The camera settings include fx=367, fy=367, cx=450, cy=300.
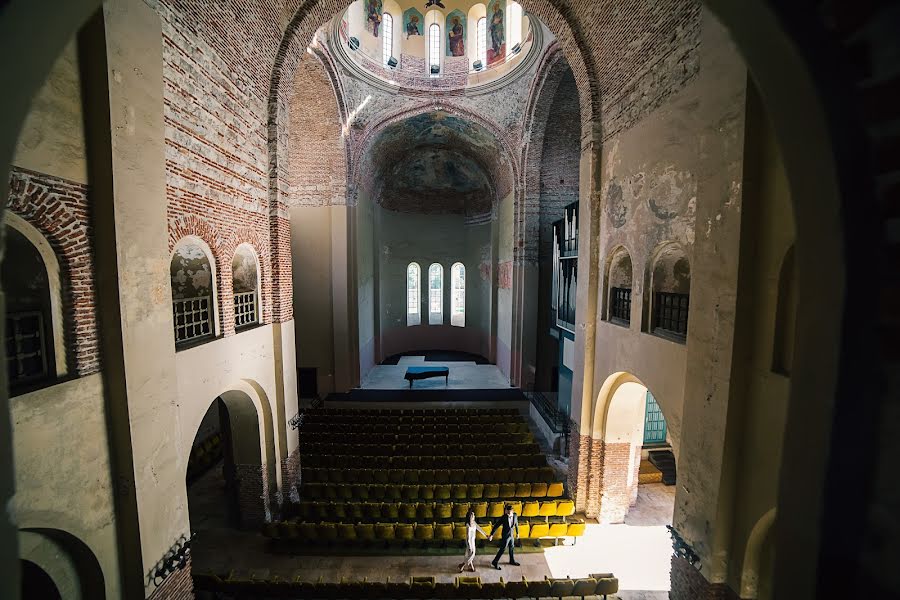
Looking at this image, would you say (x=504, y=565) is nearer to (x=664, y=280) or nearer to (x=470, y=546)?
(x=470, y=546)

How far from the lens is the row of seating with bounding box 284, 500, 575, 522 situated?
307 inches

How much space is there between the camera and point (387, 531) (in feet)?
23.6

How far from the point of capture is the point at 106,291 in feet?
12.9

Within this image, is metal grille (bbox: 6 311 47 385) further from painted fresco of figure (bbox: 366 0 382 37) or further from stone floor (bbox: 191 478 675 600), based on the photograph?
painted fresco of figure (bbox: 366 0 382 37)

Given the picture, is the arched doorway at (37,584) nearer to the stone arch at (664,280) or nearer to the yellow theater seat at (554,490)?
the yellow theater seat at (554,490)

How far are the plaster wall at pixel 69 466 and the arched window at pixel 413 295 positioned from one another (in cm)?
1743

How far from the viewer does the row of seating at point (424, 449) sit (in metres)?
10.0

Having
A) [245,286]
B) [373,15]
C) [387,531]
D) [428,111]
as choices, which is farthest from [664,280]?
[373,15]

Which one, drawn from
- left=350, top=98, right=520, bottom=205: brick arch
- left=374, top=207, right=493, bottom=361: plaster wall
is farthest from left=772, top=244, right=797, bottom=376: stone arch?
left=374, top=207, right=493, bottom=361: plaster wall

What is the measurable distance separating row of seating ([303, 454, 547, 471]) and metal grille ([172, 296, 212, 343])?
17.7 ft

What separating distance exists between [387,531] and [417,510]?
0.87 meters

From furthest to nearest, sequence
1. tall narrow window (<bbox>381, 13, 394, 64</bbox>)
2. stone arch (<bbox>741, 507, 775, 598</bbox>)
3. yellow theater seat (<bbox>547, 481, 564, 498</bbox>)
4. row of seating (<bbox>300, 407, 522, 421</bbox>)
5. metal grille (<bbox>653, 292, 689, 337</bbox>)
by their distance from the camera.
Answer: tall narrow window (<bbox>381, 13, 394, 64</bbox>) < row of seating (<bbox>300, 407, 522, 421</bbox>) < yellow theater seat (<bbox>547, 481, 564, 498</bbox>) < metal grille (<bbox>653, 292, 689, 337</bbox>) < stone arch (<bbox>741, 507, 775, 598</bbox>)

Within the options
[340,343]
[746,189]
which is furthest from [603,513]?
[340,343]

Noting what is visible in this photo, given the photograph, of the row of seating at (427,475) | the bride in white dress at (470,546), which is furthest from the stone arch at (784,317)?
the row of seating at (427,475)
